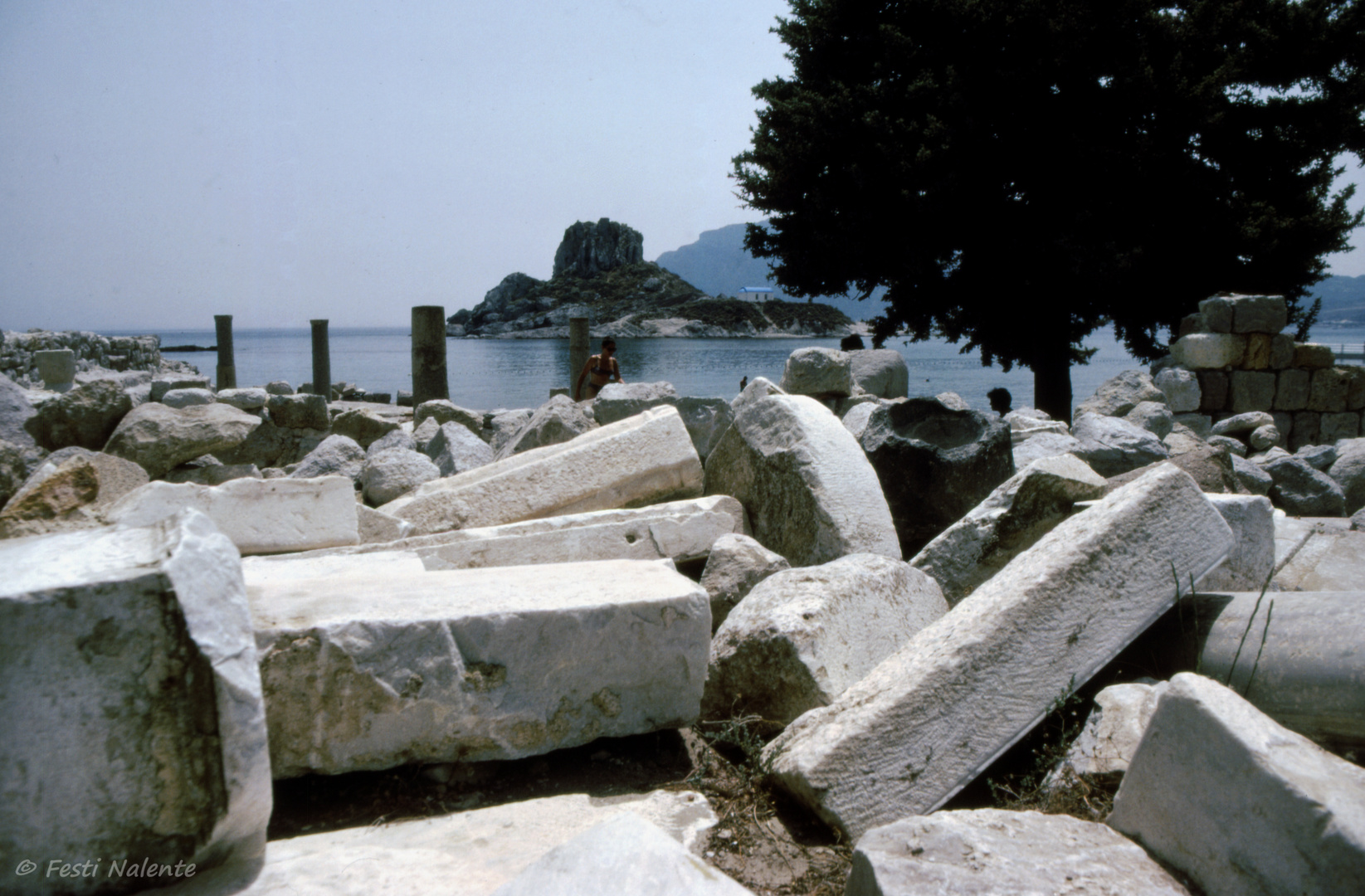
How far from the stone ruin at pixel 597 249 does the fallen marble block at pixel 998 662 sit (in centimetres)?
6881

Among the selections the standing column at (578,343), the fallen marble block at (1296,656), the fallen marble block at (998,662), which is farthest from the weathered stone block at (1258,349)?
the standing column at (578,343)

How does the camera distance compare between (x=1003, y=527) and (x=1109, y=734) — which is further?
(x=1003, y=527)

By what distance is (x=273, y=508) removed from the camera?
3.36 m

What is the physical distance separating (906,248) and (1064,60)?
317cm

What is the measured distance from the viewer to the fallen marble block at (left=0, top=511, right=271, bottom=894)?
138 cm

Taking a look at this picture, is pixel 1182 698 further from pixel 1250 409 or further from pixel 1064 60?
pixel 1064 60

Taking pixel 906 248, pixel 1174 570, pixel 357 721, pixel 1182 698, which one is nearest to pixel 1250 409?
pixel 906 248

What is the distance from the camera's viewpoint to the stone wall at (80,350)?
9953 millimetres

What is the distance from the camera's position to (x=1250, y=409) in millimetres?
10305

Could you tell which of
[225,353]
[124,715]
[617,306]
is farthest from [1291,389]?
[617,306]

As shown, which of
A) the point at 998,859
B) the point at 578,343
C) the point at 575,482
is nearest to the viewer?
the point at 998,859

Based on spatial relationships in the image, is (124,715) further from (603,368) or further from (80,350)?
(80,350)

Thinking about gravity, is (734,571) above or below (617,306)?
below

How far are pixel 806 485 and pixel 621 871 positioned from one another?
91.6 inches
